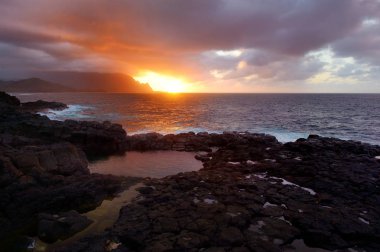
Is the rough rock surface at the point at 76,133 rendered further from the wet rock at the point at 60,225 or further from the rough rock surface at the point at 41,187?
the wet rock at the point at 60,225

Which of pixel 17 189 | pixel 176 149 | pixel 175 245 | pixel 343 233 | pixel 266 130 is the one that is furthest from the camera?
pixel 266 130

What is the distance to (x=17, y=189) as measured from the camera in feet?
78.4

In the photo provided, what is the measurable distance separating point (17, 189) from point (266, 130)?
53039 millimetres

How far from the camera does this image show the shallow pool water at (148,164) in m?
35.0

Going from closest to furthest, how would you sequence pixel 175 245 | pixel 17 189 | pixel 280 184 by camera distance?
1. pixel 175 245
2. pixel 17 189
3. pixel 280 184

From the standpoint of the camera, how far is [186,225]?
20078 mm

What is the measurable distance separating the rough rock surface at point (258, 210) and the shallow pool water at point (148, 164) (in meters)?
3.94

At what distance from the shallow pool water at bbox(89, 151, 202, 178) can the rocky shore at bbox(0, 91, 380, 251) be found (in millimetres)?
3256

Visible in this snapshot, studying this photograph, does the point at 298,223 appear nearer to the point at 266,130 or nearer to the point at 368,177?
the point at 368,177

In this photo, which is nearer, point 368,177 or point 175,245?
point 175,245

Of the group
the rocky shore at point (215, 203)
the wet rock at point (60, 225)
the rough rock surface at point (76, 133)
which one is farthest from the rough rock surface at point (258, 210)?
the rough rock surface at point (76, 133)

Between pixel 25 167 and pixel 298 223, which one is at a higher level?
pixel 25 167

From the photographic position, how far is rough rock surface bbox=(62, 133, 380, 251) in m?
18.6

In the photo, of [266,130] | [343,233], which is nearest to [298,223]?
[343,233]
